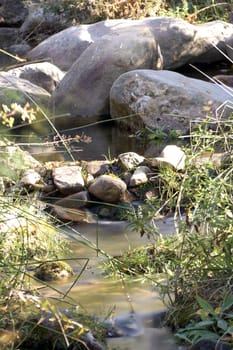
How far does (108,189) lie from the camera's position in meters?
6.71

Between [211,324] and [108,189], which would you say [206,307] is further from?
[108,189]

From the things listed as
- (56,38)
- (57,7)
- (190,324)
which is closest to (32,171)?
(190,324)

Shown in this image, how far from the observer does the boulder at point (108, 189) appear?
6699 mm

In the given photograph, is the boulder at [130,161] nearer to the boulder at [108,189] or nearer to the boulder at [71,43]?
the boulder at [108,189]

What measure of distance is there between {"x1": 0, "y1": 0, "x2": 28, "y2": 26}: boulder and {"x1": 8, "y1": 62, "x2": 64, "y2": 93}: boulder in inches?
217

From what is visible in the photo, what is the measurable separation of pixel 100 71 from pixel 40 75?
992 millimetres

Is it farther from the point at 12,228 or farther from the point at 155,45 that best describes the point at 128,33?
the point at 12,228

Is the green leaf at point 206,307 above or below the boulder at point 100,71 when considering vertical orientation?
above

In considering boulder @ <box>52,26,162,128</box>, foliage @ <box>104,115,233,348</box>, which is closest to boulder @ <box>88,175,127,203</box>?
foliage @ <box>104,115,233,348</box>

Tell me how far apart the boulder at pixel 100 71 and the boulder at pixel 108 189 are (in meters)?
3.04

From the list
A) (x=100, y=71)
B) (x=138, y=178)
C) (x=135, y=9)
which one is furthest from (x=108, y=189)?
(x=135, y=9)

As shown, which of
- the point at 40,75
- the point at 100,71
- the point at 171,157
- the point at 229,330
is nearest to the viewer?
the point at 229,330

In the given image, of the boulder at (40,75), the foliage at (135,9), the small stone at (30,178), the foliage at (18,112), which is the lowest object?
the boulder at (40,75)

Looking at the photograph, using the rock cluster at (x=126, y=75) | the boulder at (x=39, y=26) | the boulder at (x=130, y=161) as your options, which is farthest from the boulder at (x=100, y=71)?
the boulder at (x=39, y=26)
